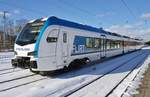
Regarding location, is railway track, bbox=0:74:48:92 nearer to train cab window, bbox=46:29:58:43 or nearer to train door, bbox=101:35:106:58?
train cab window, bbox=46:29:58:43

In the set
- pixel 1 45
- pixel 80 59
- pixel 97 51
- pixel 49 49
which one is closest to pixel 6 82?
pixel 49 49

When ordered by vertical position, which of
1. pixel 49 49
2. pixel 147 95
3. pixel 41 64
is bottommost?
pixel 147 95

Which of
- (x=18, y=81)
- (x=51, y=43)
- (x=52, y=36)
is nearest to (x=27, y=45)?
(x=51, y=43)

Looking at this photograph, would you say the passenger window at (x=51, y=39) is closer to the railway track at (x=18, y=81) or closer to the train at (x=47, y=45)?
the train at (x=47, y=45)

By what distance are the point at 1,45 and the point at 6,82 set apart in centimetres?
3958

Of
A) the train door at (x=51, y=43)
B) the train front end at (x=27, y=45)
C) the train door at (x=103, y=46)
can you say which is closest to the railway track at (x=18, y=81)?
the train front end at (x=27, y=45)

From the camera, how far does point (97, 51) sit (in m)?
18.3

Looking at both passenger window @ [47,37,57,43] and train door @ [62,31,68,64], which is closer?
passenger window @ [47,37,57,43]

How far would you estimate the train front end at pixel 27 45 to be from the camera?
1084 cm

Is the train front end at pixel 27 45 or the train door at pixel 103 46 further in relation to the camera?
the train door at pixel 103 46

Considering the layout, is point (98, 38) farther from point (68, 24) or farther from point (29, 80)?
point (29, 80)

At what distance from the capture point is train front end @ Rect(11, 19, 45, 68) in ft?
35.6

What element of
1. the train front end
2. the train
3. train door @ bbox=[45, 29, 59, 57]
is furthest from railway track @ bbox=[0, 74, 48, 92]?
train door @ bbox=[45, 29, 59, 57]

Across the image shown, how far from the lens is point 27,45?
1108cm
